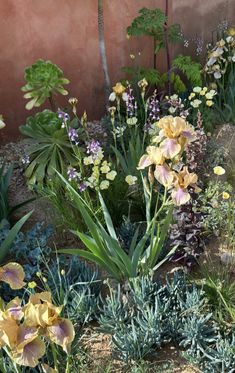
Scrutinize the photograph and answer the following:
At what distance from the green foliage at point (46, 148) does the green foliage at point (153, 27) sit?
0.97 m

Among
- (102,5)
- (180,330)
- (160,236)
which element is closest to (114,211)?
(160,236)

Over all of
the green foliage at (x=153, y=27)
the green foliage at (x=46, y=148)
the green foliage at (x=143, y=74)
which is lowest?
the green foliage at (x=46, y=148)

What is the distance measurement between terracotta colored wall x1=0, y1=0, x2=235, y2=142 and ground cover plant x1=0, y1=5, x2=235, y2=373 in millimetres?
333

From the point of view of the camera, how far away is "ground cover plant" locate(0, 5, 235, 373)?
8.05 feet

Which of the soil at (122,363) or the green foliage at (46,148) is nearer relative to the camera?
the soil at (122,363)

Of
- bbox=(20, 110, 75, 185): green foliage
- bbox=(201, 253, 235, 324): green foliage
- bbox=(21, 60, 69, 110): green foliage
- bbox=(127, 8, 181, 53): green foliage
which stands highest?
bbox=(127, 8, 181, 53): green foliage

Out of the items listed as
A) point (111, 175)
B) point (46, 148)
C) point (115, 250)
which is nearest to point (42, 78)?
point (46, 148)

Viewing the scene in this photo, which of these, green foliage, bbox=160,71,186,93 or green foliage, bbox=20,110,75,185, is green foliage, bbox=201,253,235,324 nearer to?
green foliage, bbox=20,110,75,185

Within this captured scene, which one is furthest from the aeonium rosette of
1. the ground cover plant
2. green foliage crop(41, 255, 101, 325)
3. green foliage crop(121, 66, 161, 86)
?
green foliage crop(121, 66, 161, 86)

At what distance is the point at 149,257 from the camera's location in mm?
2869

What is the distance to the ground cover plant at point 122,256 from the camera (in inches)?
96.7

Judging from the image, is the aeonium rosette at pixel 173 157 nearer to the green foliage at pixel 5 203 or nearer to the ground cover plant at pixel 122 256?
the ground cover plant at pixel 122 256

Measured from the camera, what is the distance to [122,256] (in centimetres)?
277

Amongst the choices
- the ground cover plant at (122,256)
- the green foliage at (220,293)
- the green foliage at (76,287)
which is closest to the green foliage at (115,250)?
the ground cover plant at (122,256)
